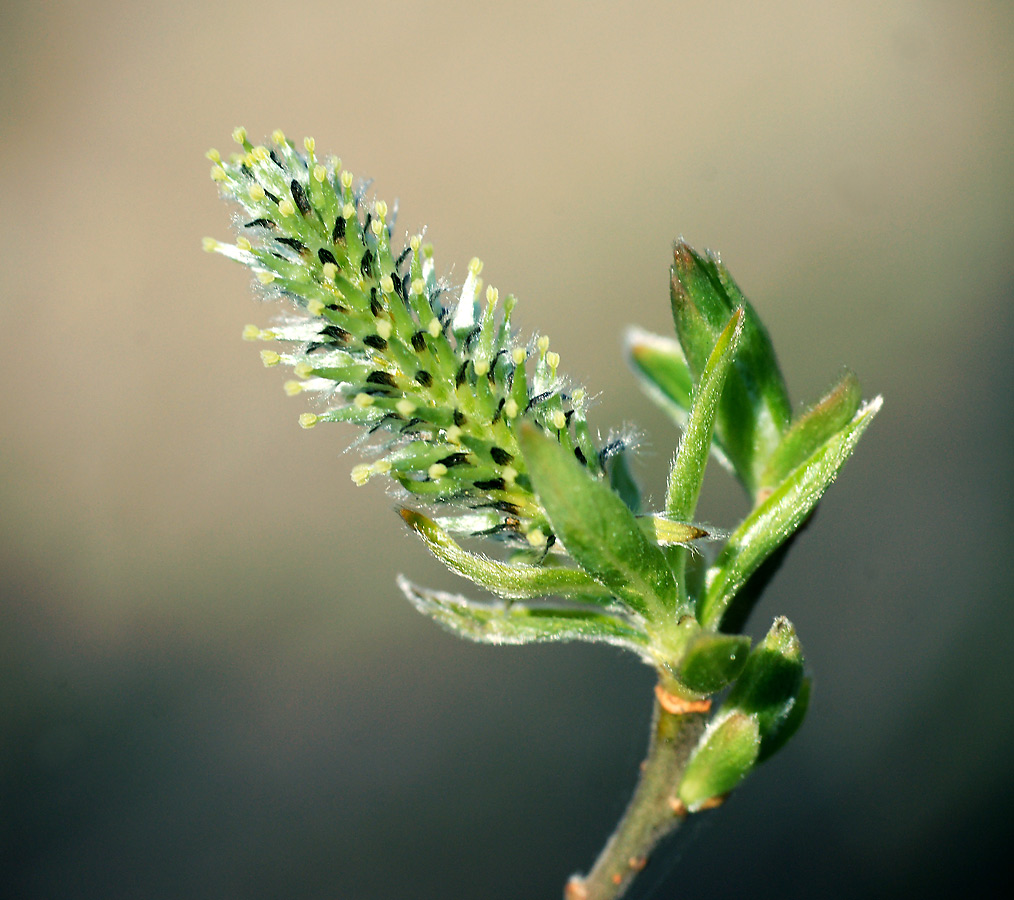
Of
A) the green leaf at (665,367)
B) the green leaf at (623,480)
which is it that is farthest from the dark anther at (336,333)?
the green leaf at (665,367)

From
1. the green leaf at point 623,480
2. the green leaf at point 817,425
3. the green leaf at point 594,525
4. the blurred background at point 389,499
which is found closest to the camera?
the green leaf at point 594,525

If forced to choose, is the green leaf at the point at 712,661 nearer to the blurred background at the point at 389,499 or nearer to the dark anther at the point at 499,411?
the dark anther at the point at 499,411

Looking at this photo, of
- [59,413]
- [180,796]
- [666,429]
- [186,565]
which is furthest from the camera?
[59,413]

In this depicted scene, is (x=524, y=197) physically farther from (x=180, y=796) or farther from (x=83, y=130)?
(x=180, y=796)

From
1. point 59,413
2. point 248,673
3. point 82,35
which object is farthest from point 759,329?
point 82,35

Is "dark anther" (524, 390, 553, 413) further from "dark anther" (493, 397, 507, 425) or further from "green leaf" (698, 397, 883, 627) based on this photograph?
"green leaf" (698, 397, 883, 627)

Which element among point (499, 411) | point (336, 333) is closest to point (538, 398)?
point (499, 411)
